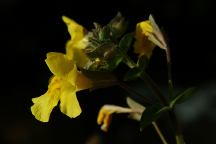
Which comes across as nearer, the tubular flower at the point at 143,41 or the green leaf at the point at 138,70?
the green leaf at the point at 138,70

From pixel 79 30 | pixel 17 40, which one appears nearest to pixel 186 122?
pixel 17 40

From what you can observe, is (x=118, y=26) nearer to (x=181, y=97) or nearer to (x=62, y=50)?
(x=181, y=97)

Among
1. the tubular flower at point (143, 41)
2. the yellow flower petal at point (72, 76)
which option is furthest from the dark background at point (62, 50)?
the yellow flower petal at point (72, 76)

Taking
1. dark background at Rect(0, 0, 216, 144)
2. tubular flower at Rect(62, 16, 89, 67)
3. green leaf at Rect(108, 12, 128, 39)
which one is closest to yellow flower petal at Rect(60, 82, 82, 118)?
tubular flower at Rect(62, 16, 89, 67)

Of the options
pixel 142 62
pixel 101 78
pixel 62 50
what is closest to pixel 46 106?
pixel 101 78

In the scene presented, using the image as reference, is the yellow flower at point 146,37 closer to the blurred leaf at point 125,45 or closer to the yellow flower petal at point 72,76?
the blurred leaf at point 125,45

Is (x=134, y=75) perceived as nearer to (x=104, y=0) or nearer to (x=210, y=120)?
(x=210, y=120)
